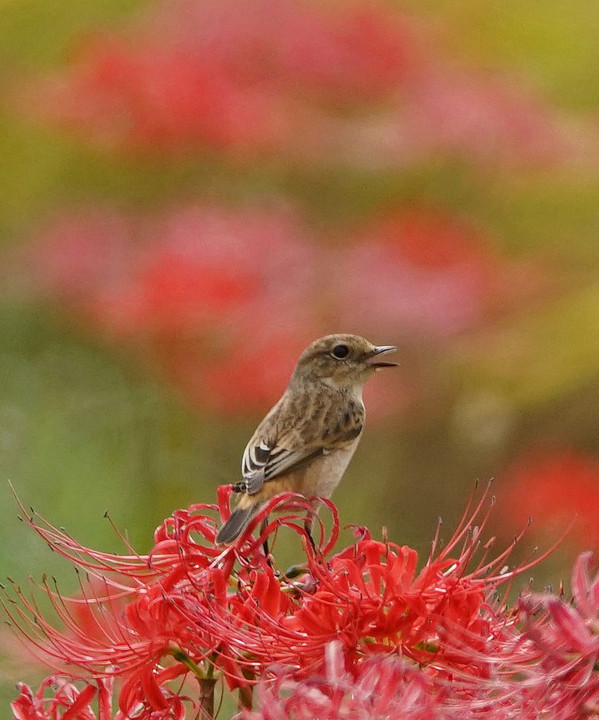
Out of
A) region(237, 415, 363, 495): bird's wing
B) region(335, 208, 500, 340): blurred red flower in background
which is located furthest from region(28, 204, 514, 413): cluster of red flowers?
region(237, 415, 363, 495): bird's wing

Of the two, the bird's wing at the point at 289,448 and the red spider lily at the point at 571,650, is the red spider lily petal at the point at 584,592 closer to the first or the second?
Answer: the red spider lily at the point at 571,650

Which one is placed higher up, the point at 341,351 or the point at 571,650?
the point at 341,351

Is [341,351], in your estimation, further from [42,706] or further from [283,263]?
[283,263]

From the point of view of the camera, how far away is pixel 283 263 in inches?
194

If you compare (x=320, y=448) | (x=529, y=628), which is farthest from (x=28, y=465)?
(x=529, y=628)

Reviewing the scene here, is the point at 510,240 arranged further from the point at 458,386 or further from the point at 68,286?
the point at 68,286

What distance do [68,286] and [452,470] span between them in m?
2.01

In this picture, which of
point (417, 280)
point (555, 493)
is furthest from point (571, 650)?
point (417, 280)

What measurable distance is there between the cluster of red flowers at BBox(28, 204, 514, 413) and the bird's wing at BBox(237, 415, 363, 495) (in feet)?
4.85

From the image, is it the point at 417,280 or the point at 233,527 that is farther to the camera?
the point at 417,280

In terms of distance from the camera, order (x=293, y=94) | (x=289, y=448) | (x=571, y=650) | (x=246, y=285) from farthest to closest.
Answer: (x=293, y=94)
(x=246, y=285)
(x=289, y=448)
(x=571, y=650)

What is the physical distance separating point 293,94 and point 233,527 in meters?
3.84

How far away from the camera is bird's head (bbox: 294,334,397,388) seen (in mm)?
3088

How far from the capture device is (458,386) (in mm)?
5008
